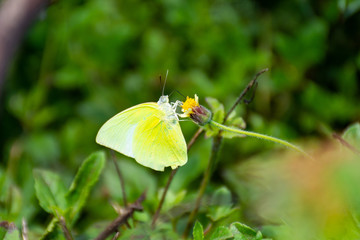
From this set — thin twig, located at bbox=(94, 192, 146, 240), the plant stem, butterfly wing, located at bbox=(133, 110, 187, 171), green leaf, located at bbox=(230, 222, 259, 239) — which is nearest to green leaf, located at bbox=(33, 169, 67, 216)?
thin twig, located at bbox=(94, 192, 146, 240)

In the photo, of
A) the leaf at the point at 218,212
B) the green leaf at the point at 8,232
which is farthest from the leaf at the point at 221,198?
the green leaf at the point at 8,232

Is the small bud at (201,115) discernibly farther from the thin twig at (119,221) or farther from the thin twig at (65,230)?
the thin twig at (65,230)

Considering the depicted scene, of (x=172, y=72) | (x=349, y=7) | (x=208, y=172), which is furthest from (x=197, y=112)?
(x=172, y=72)

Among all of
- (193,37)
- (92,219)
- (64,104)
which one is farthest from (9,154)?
(193,37)

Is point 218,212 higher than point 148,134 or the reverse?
the reverse

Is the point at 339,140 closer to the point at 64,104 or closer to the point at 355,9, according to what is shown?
the point at 355,9

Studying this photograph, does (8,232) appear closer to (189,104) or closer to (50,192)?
(50,192)

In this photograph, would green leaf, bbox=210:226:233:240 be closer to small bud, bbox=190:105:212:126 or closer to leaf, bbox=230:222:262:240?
leaf, bbox=230:222:262:240
